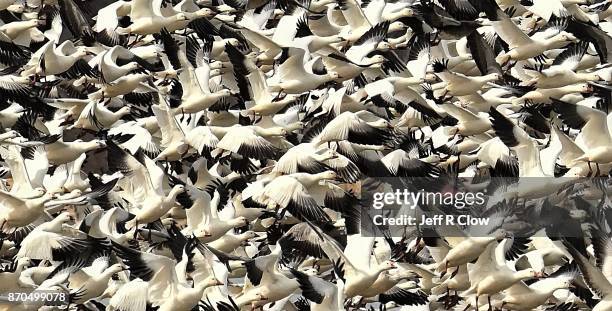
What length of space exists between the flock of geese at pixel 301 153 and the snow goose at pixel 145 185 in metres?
0.03

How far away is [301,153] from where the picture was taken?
71.7 ft

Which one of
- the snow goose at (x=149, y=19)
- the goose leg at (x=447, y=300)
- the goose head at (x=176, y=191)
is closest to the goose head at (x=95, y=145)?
the goose head at (x=176, y=191)

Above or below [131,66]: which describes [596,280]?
above

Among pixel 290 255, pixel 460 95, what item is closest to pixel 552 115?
pixel 460 95

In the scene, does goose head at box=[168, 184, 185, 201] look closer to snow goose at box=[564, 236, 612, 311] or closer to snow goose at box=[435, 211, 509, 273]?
snow goose at box=[435, 211, 509, 273]

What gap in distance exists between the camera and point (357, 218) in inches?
797

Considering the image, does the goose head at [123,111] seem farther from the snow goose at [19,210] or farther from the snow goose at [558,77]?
the snow goose at [558,77]

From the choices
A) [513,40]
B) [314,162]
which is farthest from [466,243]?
[513,40]

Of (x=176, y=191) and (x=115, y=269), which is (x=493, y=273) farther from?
(x=115, y=269)

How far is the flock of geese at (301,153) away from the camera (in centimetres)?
1986

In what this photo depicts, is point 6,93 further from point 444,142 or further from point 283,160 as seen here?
point 444,142

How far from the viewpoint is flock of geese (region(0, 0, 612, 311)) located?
65.2 ft

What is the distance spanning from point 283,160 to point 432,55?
583 centimetres

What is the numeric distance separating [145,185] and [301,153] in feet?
5.60
